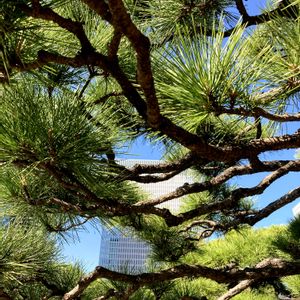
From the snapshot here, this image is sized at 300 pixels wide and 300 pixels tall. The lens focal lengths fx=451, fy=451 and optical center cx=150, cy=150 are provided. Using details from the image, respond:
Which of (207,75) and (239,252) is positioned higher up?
(239,252)

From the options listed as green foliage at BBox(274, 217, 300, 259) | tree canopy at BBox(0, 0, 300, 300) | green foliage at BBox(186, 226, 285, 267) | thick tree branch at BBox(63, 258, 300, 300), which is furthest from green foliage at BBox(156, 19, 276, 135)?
green foliage at BBox(186, 226, 285, 267)

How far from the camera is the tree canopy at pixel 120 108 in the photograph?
1.70 ft

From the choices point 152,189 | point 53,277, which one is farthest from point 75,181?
point 152,189

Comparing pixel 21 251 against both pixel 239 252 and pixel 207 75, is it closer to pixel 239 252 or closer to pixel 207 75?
pixel 207 75

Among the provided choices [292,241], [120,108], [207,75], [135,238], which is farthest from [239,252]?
[207,75]

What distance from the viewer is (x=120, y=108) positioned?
974 mm

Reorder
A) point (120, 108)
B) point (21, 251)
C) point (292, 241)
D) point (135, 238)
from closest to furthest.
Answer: point (120, 108) < point (21, 251) < point (135, 238) < point (292, 241)

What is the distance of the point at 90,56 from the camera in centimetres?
54

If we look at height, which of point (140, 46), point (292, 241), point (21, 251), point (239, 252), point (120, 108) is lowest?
point (140, 46)

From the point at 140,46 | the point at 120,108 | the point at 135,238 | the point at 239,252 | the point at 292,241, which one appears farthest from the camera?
the point at 239,252

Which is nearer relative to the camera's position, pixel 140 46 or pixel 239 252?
pixel 140 46

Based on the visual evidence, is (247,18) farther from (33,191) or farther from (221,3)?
Answer: (33,191)

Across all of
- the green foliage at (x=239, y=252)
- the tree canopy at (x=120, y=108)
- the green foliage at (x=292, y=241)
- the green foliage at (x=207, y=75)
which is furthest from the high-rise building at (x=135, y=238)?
the green foliage at (x=207, y=75)

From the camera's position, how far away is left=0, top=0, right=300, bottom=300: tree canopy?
519 millimetres
